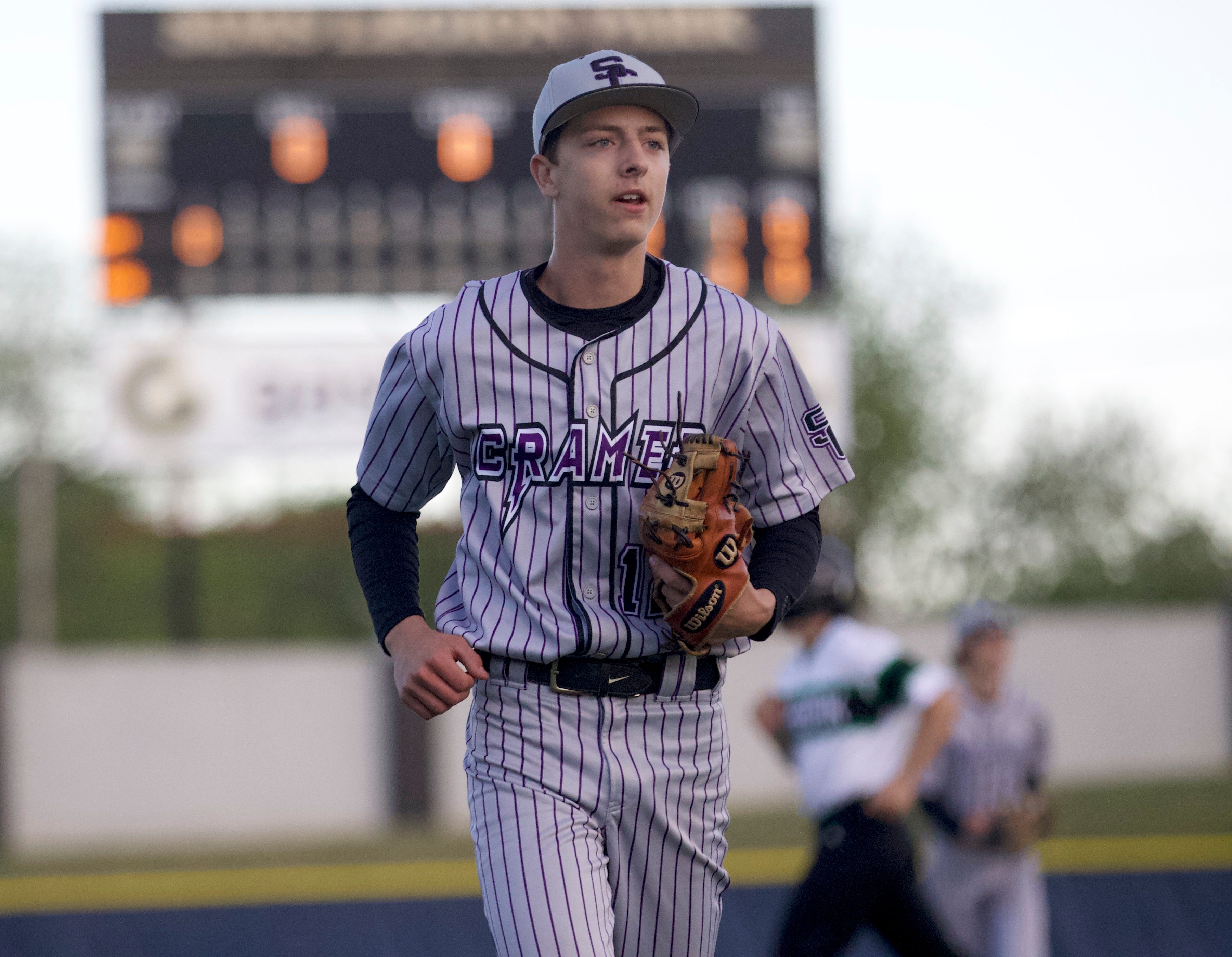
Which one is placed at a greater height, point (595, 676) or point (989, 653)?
point (595, 676)

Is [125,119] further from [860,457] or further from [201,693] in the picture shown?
[860,457]

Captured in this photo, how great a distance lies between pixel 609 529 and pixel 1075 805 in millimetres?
14781

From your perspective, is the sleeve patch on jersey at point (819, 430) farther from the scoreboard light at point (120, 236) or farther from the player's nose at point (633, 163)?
the scoreboard light at point (120, 236)

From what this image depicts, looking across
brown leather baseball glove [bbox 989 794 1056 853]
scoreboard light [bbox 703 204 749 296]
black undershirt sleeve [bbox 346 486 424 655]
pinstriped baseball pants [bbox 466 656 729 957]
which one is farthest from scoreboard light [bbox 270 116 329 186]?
pinstriped baseball pants [bbox 466 656 729 957]

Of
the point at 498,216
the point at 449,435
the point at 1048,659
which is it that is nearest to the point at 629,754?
the point at 449,435

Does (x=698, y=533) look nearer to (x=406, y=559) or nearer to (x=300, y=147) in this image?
(x=406, y=559)

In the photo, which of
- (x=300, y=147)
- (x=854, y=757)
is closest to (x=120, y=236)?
(x=300, y=147)

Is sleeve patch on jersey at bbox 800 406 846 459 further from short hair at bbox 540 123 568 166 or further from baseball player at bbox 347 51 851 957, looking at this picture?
short hair at bbox 540 123 568 166

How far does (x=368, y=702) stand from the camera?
16.5 meters

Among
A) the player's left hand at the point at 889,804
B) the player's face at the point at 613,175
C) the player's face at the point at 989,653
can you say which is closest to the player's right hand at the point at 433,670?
the player's face at the point at 613,175

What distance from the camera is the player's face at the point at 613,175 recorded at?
2518mm

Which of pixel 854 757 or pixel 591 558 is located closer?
pixel 591 558

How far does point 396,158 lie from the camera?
479 inches

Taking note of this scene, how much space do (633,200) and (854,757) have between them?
9.83 feet
